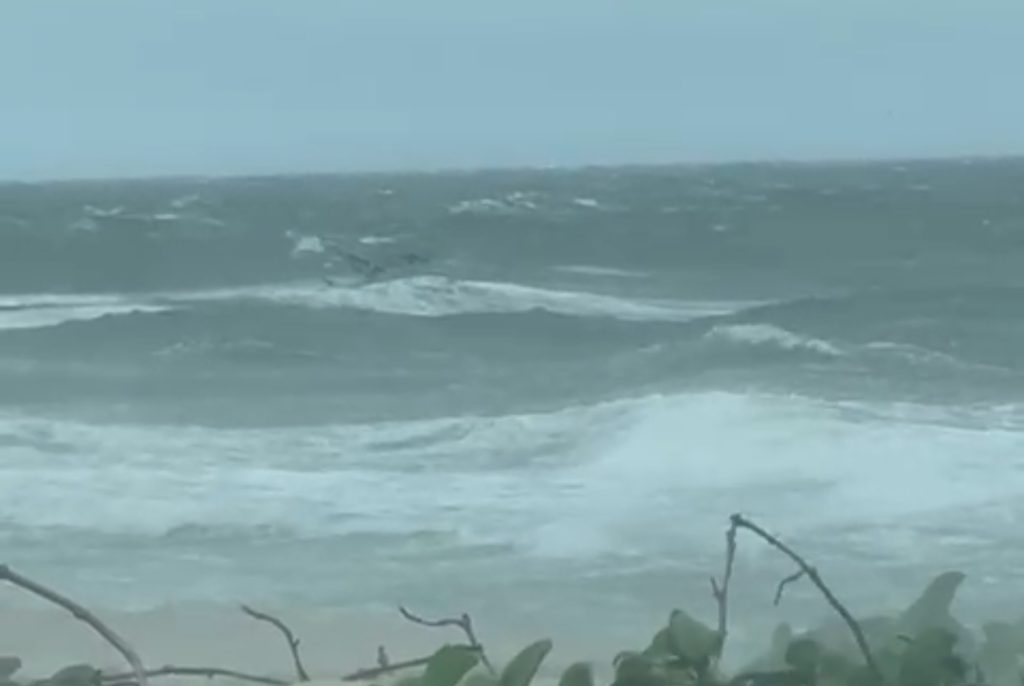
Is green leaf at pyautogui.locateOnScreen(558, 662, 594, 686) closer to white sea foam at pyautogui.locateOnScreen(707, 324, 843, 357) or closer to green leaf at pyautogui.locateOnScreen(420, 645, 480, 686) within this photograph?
green leaf at pyautogui.locateOnScreen(420, 645, 480, 686)

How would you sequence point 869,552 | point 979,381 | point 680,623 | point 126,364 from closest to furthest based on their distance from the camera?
point 680,623 < point 869,552 < point 979,381 < point 126,364

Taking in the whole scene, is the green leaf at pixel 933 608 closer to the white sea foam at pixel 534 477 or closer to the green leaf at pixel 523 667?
the green leaf at pixel 523 667

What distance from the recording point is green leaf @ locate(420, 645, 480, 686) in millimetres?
449

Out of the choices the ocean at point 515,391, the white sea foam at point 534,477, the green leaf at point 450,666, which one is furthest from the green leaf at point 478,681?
the white sea foam at point 534,477

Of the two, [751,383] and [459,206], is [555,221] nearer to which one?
[459,206]

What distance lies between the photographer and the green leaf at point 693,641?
0.49 meters

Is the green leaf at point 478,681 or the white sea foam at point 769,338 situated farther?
the white sea foam at point 769,338

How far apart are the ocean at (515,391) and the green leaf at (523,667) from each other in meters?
0.51

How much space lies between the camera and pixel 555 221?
12406mm

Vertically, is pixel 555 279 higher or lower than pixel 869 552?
lower

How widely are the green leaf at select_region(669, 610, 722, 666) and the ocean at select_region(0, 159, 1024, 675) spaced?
1.52 ft

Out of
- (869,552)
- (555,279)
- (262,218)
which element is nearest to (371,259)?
(262,218)

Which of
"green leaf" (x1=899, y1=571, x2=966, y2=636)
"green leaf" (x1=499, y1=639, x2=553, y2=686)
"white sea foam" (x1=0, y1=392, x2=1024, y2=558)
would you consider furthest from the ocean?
"green leaf" (x1=499, y1=639, x2=553, y2=686)

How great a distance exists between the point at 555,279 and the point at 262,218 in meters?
1.89
